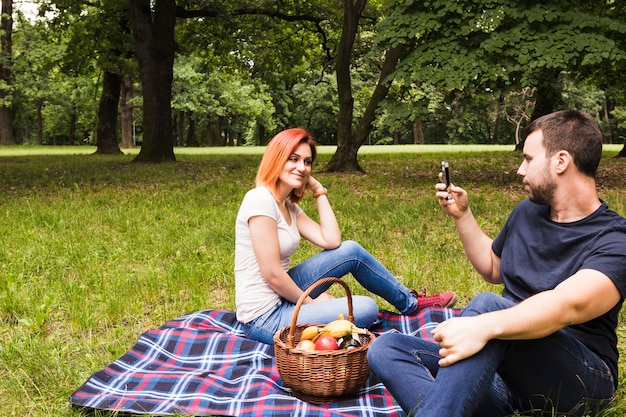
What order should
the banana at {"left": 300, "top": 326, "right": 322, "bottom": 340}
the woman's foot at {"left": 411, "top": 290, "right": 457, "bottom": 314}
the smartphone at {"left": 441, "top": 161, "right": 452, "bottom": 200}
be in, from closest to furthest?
the smartphone at {"left": 441, "top": 161, "right": 452, "bottom": 200}
the banana at {"left": 300, "top": 326, "right": 322, "bottom": 340}
the woman's foot at {"left": 411, "top": 290, "right": 457, "bottom": 314}

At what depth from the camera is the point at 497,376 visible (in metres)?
2.99

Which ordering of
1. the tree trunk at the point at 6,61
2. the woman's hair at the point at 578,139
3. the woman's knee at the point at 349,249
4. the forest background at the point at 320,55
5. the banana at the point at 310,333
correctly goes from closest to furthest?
1. the woman's hair at the point at 578,139
2. the banana at the point at 310,333
3. the woman's knee at the point at 349,249
4. the forest background at the point at 320,55
5. the tree trunk at the point at 6,61

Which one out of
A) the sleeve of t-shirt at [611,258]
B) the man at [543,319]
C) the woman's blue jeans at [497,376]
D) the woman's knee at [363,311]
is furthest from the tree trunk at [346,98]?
the sleeve of t-shirt at [611,258]

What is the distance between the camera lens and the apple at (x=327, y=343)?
10.6 feet

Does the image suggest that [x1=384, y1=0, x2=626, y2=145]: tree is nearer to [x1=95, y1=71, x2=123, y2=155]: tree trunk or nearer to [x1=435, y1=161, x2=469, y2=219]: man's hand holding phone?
[x1=435, y1=161, x2=469, y2=219]: man's hand holding phone

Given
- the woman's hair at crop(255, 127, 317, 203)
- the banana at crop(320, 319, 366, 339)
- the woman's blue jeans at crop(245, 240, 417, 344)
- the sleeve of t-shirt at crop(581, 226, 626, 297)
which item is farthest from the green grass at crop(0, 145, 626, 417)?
the woman's hair at crop(255, 127, 317, 203)

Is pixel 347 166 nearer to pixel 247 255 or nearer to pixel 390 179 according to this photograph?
pixel 390 179

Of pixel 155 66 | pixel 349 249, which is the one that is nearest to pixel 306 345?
pixel 349 249

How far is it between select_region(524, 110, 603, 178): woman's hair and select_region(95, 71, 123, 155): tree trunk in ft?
79.3

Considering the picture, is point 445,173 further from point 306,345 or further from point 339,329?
point 306,345

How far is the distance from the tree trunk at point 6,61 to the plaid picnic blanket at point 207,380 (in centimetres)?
1908

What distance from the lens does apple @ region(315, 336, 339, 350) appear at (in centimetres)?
324

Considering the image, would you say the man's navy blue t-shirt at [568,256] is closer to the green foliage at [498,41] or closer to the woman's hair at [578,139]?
the woman's hair at [578,139]

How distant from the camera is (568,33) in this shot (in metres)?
10.5
